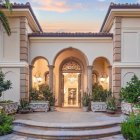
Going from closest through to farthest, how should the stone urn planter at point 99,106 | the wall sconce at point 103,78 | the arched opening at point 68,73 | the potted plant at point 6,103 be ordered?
the potted plant at point 6,103 < the stone urn planter at point 99,106 < the wall sconce at point 103,78 < the arched opening at point 68,73

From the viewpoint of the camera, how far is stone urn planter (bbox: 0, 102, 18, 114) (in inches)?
574

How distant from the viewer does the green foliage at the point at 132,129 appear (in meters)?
9.96

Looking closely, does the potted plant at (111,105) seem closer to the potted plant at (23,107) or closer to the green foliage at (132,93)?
the green foliage at (132,93)

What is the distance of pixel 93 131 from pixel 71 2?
1439 centimetres

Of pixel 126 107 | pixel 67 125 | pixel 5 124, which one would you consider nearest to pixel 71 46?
pixel 126 107

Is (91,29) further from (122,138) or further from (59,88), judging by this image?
(122,138)

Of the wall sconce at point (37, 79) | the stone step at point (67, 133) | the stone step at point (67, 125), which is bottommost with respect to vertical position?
the stone step at point (67, 133)

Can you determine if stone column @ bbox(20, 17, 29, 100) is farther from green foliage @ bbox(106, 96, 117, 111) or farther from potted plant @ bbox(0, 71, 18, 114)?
green foliage @ bbox(106, 96, 117, 111)

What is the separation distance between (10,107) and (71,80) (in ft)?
25.8

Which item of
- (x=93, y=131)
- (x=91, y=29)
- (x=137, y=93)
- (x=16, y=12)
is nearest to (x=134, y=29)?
(x=137, y=93)

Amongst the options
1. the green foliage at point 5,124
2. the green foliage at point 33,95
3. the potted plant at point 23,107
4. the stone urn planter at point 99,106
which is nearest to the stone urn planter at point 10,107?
the potted plant at point 23,107

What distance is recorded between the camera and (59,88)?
72.4ft

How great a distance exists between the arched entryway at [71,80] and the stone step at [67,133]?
10.4m

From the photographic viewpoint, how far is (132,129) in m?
10.3
